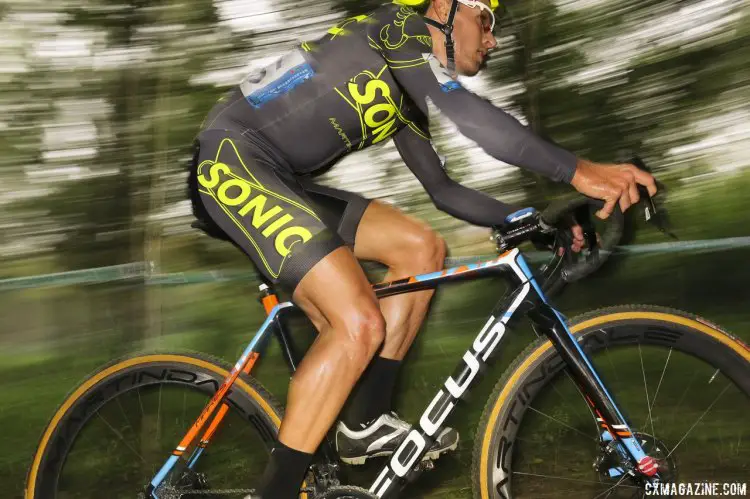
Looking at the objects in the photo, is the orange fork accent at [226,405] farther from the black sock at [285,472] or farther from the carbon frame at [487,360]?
the black sock at [285,472]

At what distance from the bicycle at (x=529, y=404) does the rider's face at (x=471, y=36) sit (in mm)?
549

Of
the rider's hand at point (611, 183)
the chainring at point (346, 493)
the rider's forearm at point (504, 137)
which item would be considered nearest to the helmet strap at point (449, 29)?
the rider's forearm at point (504, 137)

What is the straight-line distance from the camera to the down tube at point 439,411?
2.00 m

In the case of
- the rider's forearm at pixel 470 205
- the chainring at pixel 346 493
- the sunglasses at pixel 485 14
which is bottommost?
the chainring at pixel 346 493

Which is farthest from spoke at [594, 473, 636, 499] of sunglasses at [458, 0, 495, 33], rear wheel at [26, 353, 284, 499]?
sunglasses at [458, 0, 495, 33]

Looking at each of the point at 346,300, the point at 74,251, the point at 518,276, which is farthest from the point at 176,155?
the point at 518,276

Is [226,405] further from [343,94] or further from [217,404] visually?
[343,94]

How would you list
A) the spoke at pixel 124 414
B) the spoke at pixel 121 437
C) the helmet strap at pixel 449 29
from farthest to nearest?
1. the spoke at pixel 121 437
2. the spoke at pixel 124 414
3. the helmet strap at pixel 449 29

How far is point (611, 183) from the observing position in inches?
69.6

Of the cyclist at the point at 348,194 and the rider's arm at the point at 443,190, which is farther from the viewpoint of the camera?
the rider's arm at the point at 443,190

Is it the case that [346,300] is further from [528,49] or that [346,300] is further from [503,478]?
[528,49]

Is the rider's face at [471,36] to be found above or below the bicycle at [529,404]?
above

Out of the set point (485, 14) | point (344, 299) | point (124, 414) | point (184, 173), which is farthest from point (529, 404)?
point (184, 173)

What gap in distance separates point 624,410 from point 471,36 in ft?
3.95
